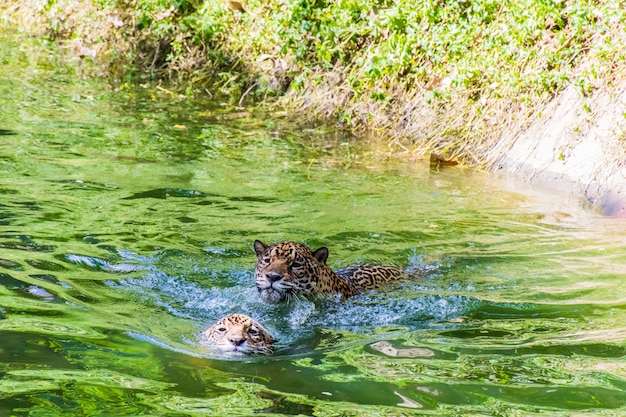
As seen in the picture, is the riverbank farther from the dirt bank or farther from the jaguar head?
the jaguar head

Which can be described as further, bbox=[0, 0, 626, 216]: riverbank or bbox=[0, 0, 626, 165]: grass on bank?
bbox=[0, 0, 626, 165]: grass on bank

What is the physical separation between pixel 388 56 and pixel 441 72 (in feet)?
2.90

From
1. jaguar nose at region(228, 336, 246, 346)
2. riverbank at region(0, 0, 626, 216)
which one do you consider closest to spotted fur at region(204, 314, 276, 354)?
jaguar nose at region(228, 336, 246, 346)

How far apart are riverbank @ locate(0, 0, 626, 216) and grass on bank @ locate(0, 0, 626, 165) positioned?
25mm

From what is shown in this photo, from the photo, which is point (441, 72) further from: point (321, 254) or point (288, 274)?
point (288, 274)

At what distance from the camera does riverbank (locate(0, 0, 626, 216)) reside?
12047mm

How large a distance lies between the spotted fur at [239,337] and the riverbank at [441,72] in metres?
5.99

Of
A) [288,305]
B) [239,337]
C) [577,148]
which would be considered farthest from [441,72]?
[239,337]

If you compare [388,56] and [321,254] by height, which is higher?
[388,56]

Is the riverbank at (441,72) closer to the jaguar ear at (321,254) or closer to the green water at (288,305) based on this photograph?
the green water at (288,305)

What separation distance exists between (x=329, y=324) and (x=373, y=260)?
246cm

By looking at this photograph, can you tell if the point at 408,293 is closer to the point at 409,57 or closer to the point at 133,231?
the point at 133,231

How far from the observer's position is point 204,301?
25.5ft

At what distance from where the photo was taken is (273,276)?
24.8 feet
